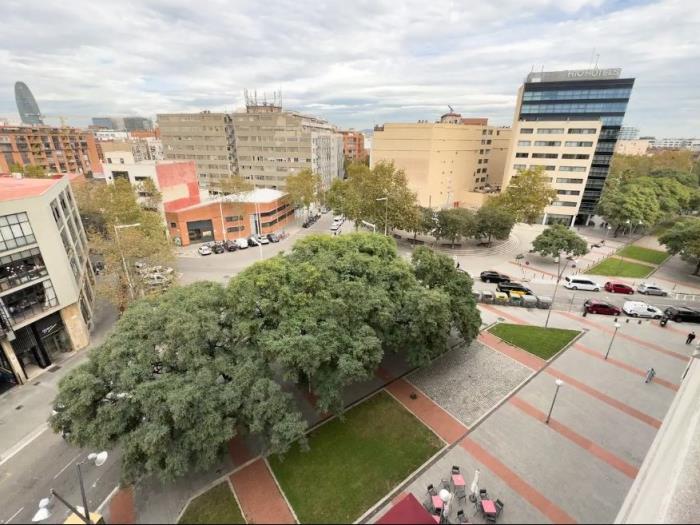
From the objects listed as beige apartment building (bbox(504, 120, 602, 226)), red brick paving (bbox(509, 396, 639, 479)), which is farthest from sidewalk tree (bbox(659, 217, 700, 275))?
red brick paving (bbox(509, 396, 639, 479))

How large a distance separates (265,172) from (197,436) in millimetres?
65406

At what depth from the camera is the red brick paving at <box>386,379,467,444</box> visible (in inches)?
638

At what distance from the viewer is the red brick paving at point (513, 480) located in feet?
39.2

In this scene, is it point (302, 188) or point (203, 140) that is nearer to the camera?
point (302, 188)

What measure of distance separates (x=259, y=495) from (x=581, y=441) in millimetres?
14903

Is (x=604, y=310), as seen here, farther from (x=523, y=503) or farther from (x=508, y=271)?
(x=523, y=503)

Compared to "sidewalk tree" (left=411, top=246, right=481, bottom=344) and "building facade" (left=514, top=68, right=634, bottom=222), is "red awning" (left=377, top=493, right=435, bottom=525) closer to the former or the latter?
"sidewalk tree" (left=411, top=246, right=481, bottom=344)

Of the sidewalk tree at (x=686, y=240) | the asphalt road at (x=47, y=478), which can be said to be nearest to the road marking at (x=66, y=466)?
the asphalt road at (x=47, y=478)

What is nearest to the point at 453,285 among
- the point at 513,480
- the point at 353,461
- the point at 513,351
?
the point at 513,351

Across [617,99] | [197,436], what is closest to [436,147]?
[617,99]

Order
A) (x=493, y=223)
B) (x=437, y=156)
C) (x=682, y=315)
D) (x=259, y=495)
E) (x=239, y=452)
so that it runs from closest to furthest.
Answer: (x=259, y=495)
(x=239, y=452)
(x=682, y=315)
(x=493, y=223)
(x=437, y=156)

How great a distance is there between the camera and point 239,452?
588 inches

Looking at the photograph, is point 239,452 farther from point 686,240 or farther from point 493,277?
point 686,240

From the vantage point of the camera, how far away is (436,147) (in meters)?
58.7
